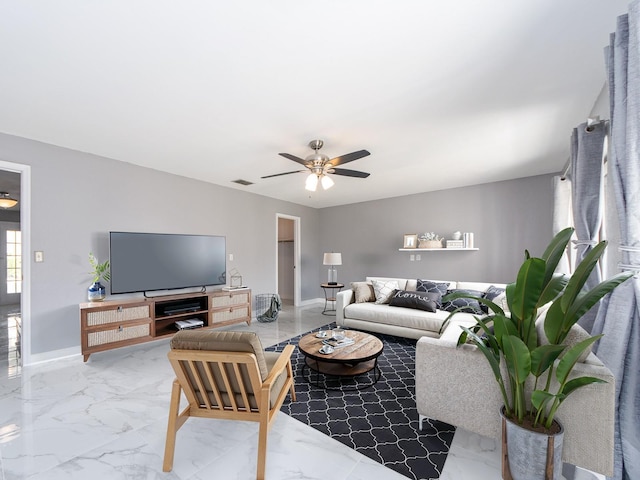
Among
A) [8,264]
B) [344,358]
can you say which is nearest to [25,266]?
[344,358]

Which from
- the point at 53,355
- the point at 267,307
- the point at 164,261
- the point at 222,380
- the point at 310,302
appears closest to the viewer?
the point at 222,380

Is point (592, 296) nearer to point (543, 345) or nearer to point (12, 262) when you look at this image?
point (543, 345)

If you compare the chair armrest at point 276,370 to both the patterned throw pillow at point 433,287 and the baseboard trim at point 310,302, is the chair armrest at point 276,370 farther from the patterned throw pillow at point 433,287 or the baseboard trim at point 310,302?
the baseboard trim at point 310,302

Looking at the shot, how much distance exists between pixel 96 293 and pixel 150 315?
65cm

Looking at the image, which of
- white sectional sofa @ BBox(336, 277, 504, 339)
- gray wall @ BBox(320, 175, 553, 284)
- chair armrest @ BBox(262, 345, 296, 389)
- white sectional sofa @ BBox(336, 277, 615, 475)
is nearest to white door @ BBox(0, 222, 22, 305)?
gray wall @ BBox(320, 175, 553, 284)

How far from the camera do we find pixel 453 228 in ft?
16.8

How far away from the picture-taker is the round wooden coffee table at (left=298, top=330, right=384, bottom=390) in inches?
96.2

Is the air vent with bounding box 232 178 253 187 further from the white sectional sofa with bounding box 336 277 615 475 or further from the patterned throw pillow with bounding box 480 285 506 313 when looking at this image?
the patterned throw pillow with bounding box 480 285 506 313

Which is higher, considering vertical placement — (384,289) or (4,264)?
(4,264)

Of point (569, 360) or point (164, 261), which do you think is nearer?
point (569, 360)

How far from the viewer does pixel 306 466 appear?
1609 mm

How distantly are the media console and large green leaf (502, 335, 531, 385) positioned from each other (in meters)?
3.77

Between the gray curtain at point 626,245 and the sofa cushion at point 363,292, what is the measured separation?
3155 mm

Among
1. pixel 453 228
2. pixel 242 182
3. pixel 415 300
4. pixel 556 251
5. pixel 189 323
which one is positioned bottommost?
pixel 189 323
